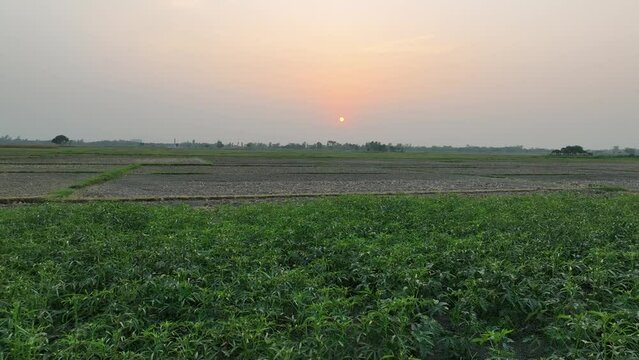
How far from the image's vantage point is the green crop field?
145 inches

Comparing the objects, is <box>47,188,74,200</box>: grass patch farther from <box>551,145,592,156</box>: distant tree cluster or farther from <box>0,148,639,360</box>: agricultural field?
<box>551,145,592,156</box>: distant tree cluster

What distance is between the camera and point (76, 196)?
1609cm

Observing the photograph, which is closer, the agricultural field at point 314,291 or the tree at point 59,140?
the agricultural field at point 314,291

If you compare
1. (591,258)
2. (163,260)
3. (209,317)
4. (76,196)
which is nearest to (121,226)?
(163,260)

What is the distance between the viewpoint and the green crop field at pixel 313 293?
3.69 m

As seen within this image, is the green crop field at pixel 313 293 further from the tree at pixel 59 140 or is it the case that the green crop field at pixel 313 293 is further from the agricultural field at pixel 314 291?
the tree at pixel 59 140

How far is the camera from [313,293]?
4.71m

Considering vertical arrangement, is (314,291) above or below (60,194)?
above

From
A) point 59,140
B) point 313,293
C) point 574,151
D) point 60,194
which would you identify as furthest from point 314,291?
point 59,140

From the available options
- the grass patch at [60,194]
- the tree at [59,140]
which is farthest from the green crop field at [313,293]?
the tree at [59,140]

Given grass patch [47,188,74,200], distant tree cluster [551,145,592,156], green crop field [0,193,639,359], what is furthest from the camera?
distant tree cluster [551,145,592,156]

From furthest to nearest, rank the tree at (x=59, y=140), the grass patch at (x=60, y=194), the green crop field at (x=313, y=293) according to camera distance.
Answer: the tree at (x=59, y=140), the grass patch at (x=60, y=194), the green crop field at (x=313, y=293)

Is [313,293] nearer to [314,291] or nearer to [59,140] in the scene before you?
[314,291]

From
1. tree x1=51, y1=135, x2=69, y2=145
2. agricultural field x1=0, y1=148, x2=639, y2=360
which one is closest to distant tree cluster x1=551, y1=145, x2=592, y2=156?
agricultural field x1=0, y1=148, x2=639, y2=360
